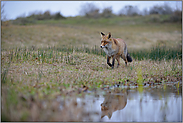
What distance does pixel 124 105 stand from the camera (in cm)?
601

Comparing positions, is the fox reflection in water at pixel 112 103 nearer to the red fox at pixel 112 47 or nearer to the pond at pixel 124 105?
the pond at pixel 124 105

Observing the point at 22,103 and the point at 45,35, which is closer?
the point at 22,103

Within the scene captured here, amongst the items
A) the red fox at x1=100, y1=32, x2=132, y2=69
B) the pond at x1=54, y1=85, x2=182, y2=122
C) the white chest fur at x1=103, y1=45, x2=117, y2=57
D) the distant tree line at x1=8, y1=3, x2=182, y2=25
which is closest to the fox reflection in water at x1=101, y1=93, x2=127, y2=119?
the pond at x1=54, y1=85, x2=182, y2=122

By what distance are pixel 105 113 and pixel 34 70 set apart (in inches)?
199

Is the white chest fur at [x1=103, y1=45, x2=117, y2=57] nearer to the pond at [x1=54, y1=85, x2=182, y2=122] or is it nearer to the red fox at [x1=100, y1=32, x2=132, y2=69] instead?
the red fox at [x1=100, y1=32, x2=132, y2=69]

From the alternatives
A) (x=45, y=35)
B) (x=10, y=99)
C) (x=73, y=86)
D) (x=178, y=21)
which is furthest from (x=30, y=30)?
(x=178, y=21)

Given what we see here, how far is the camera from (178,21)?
160ft

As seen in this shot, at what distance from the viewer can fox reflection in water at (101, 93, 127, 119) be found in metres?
5.58

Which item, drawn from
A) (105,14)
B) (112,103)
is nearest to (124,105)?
(112,103)

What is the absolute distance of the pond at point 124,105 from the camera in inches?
194

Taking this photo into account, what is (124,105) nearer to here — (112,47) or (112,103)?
(112,103)

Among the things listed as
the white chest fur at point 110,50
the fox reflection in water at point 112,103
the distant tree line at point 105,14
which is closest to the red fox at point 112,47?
the white chest fur at point 110,50

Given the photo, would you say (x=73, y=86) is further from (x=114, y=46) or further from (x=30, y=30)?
(x=30, y=30)

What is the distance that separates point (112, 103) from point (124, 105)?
378mm
